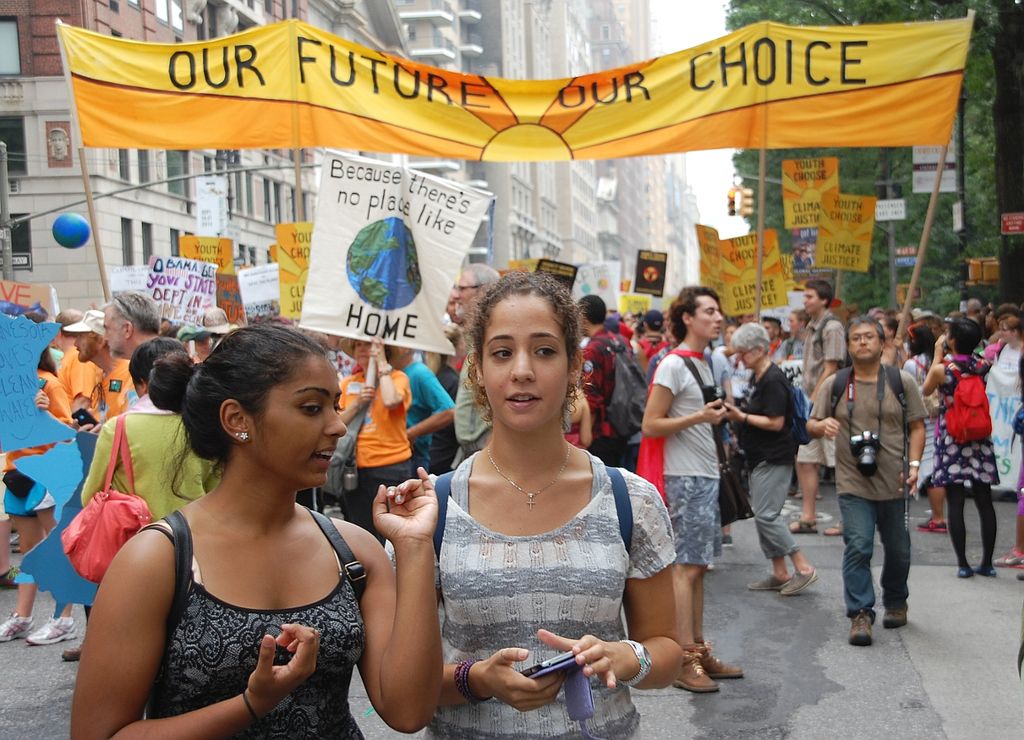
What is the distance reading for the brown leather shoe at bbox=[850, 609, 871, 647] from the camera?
7.33 metres

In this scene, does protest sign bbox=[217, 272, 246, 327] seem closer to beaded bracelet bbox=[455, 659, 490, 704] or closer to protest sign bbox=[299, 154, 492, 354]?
protest sign bbox=[299, 154, 492, 354]

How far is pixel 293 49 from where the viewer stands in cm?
898

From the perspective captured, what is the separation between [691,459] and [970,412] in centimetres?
355

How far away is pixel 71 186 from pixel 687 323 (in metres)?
36.0

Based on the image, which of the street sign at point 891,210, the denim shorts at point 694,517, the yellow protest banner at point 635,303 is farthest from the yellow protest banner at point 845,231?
the yellow protest banner at point 635,303

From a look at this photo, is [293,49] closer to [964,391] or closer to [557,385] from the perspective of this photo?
[964,391]

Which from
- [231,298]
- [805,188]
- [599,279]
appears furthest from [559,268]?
[599,279]

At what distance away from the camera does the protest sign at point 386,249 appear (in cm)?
714

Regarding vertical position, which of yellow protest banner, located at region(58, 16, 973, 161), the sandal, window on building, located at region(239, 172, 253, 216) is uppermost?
window on building, located at region(239, 172, 253, 216)

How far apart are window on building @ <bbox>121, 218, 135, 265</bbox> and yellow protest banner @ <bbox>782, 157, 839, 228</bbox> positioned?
29.6 meters

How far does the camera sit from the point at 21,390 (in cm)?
617

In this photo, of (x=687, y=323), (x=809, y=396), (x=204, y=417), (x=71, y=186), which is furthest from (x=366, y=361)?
(x=71, y=186)

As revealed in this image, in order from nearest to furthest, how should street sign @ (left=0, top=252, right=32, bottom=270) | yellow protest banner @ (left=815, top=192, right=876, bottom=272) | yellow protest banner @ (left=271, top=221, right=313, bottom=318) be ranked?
yellow protest banner @ (left=271, top=221, right=313, bottom=318) < yellow protest banner @ (left=815, top=192, right=876, bottom=272) < street sign @ (left=0, top=252, right=32, bottom=270)

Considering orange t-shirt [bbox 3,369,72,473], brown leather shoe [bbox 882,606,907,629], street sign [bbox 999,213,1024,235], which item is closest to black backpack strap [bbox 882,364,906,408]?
brown leather shoe [bbox 882,606,907,629]
